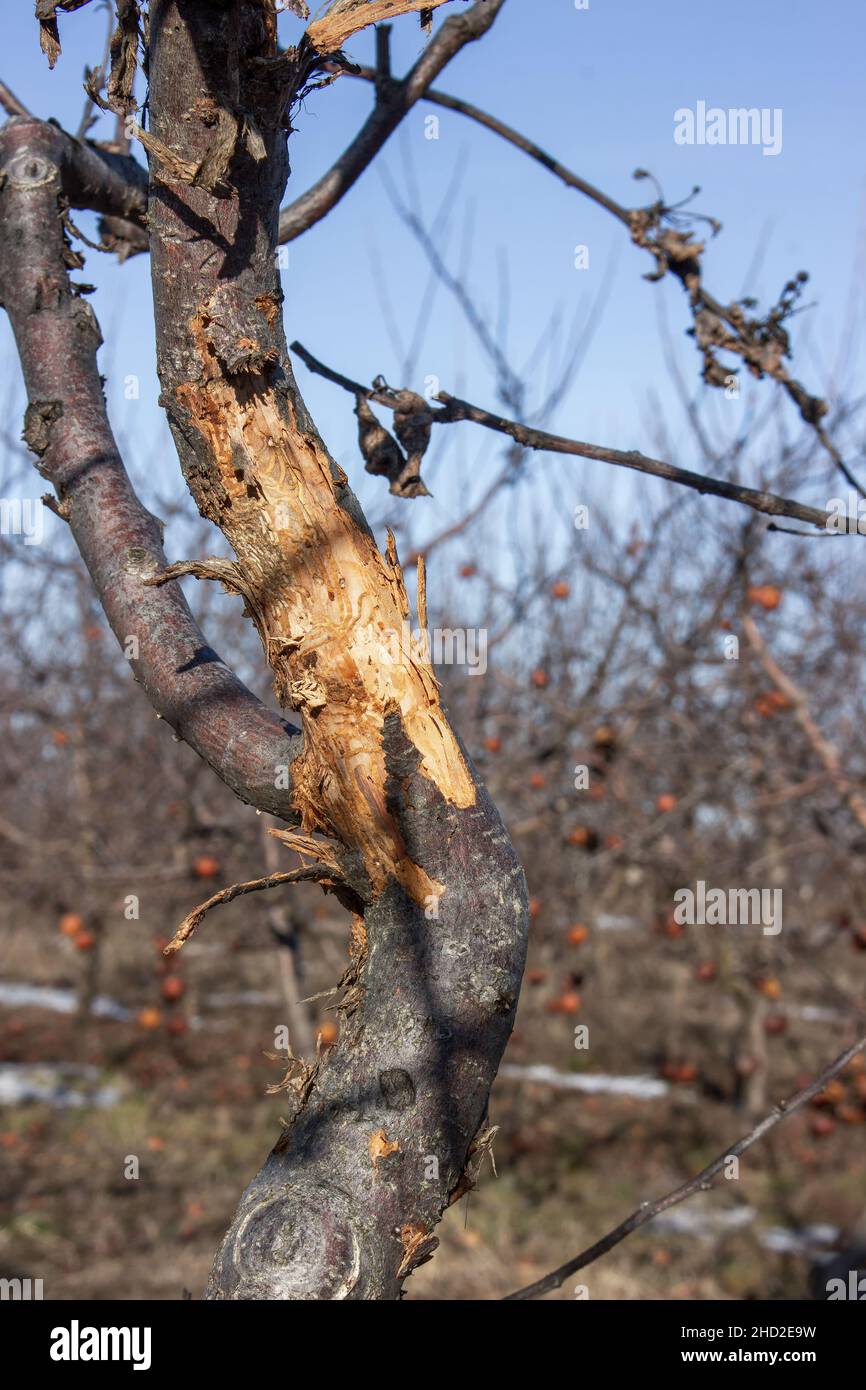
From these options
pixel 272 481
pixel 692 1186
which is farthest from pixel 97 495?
pixel 692 1186

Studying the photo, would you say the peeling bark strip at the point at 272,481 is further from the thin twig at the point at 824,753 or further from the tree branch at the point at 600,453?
the thin twig at the point at 824,753

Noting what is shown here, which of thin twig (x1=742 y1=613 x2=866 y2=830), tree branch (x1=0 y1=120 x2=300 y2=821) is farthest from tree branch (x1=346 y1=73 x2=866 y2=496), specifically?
thin twig (x1=742 y1=613 x2=866 y2=830)

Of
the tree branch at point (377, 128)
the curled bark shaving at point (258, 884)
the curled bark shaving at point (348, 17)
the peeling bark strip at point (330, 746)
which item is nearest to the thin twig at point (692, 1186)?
the peeling bark strip at point (330, 746)

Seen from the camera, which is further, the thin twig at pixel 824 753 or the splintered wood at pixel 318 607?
the thin twig at pixel 824 753

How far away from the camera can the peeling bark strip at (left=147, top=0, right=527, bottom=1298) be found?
103cm

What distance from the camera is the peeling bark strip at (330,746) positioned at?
1.03m

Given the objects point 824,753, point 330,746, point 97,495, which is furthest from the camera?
point 824,753

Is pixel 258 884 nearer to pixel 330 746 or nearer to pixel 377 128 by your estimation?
pixel 330 746

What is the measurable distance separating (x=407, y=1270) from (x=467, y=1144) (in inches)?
5.0

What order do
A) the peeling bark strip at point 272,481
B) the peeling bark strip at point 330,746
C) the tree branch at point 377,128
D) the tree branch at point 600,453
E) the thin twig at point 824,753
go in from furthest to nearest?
the thin twig at point 824,753
the tree branch at point 377,128
the tree branch at point 600,453
the peeling bark strip at point 272,481
the peeling bark strip at point 330,746

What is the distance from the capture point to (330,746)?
3.77 feet

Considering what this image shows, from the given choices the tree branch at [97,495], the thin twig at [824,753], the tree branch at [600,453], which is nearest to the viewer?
the tree branch at [97,495]
